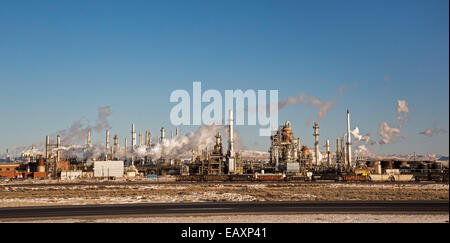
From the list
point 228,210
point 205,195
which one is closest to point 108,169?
point 205,195

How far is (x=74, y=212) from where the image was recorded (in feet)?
96.6

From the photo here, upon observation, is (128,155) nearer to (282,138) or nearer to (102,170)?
(102,170)

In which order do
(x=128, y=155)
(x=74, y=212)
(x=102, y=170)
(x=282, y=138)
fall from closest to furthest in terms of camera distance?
(x=74, y=212) → (x=102, y=170) → (x=282, y=138) → (x=128, y=155)

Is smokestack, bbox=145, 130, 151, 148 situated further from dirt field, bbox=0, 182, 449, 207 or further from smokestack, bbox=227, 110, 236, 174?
dirt field, bbox=0, 182, 449, 207

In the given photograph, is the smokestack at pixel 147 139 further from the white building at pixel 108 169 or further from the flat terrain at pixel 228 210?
the flat terrain at pixel 228 210

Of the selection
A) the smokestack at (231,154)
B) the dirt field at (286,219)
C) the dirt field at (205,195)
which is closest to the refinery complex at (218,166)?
the smokestack at (231,154)

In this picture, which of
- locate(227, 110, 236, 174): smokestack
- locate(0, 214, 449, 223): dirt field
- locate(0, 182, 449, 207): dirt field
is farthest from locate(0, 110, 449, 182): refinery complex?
locate(0, 214, 449, 223): dirt field

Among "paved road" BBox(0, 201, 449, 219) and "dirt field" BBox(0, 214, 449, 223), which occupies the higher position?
"dirt field" BBox(0, 214, 449, 223)

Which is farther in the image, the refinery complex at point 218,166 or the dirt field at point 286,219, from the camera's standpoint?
the refinery complex at point 218,166

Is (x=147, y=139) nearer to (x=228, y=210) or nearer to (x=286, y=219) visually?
(x=228, y=210)

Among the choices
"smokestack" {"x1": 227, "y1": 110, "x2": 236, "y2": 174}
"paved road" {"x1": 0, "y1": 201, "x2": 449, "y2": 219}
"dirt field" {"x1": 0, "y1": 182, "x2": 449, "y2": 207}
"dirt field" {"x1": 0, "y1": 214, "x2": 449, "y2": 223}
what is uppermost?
"smokestack" {"x1": 227, "y1": 110, "x2": 236, "y2": 174}

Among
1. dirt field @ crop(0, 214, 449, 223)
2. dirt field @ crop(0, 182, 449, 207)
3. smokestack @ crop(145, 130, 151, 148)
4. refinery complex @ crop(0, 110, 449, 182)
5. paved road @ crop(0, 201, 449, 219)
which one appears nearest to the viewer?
dirt field @ crop(0, 214, 449, 223)
